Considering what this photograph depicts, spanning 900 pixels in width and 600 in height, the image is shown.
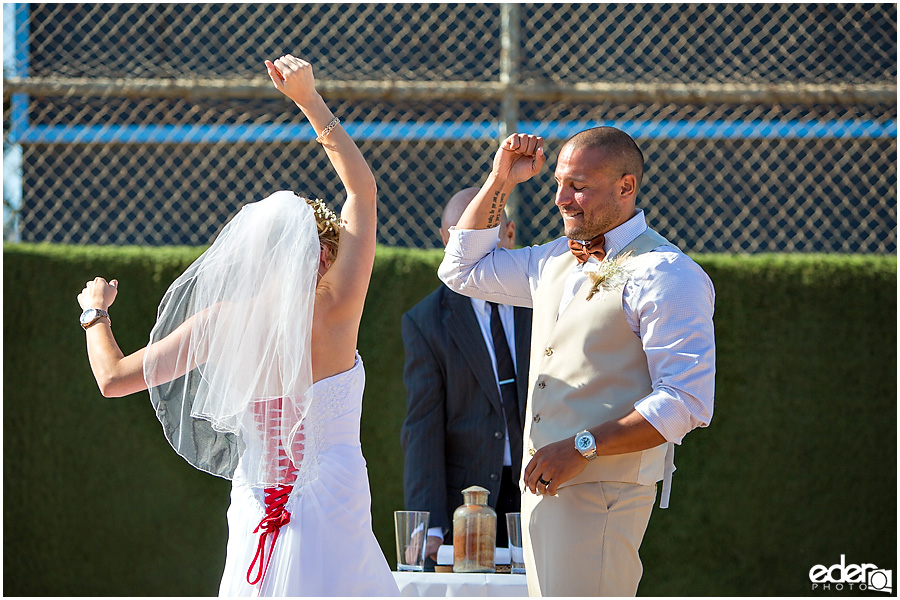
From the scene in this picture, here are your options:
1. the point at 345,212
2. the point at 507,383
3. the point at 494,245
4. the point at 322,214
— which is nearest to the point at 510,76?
the point at 507,383

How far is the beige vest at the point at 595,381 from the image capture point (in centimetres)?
251

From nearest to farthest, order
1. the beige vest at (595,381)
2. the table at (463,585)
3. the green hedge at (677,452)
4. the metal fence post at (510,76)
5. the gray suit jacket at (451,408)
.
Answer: the beige vest at (595,381), the table at (463,585), the gray suit jacket at (451,408), the green hedge at (677,452), the metal fence post at (510,76)

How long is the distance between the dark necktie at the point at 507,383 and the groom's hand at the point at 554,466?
47.5 inches

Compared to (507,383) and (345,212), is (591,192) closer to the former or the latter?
(345,212)

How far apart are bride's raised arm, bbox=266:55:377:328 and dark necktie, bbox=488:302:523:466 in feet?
4.46

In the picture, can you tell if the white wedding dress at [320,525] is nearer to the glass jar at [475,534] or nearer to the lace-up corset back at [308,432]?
the lace-up corset back at [308,432]

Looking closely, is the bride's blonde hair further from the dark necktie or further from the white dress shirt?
the dark necktie

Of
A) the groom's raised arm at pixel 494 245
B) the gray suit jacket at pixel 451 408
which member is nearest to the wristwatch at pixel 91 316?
the groom's raised arm at pixel 494 245

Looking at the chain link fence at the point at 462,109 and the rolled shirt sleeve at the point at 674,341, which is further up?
the chain link fence at the point at 462,109

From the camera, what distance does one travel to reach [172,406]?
8.70 feet

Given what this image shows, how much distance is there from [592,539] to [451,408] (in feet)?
4.80

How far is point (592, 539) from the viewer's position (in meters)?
2.49

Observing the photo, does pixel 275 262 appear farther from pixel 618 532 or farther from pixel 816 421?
pixel 816 421

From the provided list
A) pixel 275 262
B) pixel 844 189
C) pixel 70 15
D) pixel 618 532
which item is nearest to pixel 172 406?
pixel 275 262
